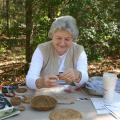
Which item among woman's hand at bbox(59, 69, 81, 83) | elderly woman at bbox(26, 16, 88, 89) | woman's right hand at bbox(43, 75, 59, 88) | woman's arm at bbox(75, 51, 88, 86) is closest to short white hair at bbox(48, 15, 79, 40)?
elderly woman at bbox(26, 16, 88, 89)

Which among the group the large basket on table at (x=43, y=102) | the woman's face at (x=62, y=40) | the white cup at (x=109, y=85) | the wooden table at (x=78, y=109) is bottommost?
the wooden table at (x=78, y=109)

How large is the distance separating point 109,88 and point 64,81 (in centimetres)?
50

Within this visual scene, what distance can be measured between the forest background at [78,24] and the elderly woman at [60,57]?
7.60 ft

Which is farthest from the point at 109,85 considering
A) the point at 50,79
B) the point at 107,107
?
the point at 50,79

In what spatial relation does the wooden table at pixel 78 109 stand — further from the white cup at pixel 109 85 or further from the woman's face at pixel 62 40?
the woman's face at pixel 62 40

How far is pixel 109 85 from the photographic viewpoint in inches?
86.4

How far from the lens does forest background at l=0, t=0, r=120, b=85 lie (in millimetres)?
5465

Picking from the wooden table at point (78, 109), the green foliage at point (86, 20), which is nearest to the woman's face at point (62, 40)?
the wooden table at point (78, 109)

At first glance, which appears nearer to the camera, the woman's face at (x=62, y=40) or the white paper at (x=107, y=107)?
the white paper at (x=107, y=107)

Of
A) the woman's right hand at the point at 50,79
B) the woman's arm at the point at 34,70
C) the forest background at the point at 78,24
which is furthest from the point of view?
the forest background at the point at 78,24

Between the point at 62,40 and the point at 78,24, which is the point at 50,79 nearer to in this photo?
the point at 62,40

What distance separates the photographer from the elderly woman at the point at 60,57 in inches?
103

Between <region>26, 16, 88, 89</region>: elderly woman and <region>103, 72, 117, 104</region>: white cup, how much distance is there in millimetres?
322

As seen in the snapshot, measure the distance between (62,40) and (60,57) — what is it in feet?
0.81
